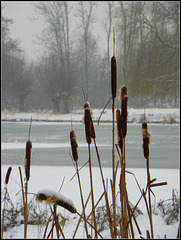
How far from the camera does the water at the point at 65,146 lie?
182 centimetres

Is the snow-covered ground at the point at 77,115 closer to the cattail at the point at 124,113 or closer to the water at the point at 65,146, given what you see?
the water at the point at 65,146

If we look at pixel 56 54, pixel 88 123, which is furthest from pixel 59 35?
pixel 88 123

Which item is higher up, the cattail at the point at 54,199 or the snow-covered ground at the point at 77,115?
the snow-covered ground at the point at 77,115

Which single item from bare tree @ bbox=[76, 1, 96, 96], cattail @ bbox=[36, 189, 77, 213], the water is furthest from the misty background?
cattail @ bbox=[36, 189, 77, 213]

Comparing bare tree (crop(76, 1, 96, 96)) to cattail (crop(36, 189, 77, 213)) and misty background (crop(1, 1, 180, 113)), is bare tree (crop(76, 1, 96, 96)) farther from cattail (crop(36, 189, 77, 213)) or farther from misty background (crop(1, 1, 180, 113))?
cattail (crop(36, 189, 77, 213))

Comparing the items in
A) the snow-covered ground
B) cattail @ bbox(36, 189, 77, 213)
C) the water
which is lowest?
the water

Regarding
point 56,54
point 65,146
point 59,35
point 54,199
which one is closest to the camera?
point 54,199

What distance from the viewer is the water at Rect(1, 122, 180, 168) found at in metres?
1.82

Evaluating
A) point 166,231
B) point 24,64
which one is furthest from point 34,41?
point 166,231

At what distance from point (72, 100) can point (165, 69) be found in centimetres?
270

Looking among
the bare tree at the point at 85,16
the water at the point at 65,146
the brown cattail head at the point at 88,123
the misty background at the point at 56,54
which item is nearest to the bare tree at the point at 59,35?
the misty background at the point at 56,54

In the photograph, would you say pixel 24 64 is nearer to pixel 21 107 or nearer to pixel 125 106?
pixel 21 107

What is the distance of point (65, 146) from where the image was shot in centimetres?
254

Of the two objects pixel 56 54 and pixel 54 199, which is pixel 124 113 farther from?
pixel 56 54
